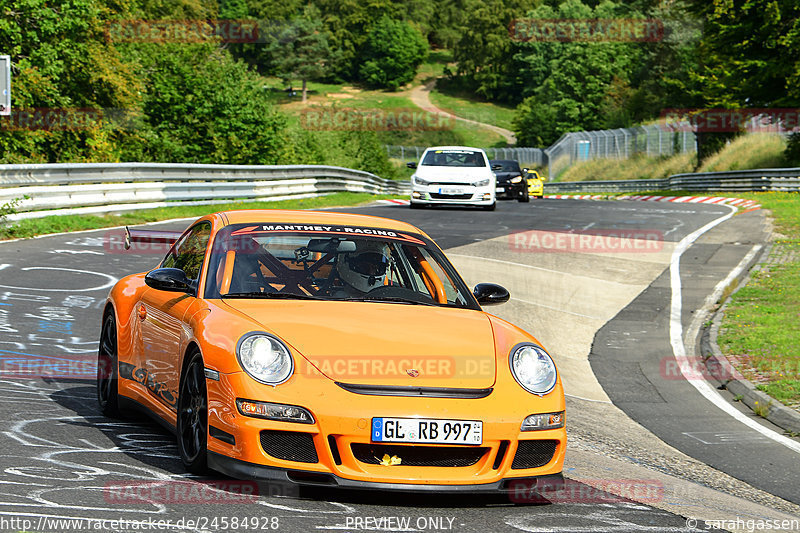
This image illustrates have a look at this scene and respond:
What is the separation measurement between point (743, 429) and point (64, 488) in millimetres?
6562

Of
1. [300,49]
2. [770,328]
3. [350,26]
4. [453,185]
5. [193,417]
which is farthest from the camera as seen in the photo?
[350,26]

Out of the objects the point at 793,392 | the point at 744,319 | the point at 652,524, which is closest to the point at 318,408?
the point at 652,524

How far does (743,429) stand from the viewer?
9.60 metres

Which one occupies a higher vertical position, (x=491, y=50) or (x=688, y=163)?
(x=491, y=50)

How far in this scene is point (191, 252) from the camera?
6816 millimetres

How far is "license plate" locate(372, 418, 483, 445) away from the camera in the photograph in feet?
16.3

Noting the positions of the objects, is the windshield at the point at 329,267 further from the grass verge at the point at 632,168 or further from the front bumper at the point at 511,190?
the grass verge at the point at 632,168

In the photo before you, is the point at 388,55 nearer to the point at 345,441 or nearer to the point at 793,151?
the point at 793,151

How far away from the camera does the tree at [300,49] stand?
144 metres

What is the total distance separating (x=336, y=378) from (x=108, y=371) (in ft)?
9.17

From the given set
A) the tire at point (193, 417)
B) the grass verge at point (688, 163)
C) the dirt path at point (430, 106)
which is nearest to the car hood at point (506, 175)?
the grass verge at point (688, 163)

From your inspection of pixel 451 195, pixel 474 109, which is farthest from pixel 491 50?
pixel 451 195

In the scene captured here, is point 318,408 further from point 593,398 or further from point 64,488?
point 593,398

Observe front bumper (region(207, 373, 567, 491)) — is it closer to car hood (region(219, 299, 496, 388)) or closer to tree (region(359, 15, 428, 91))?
car hood (region(219, 299, 496, 388))
